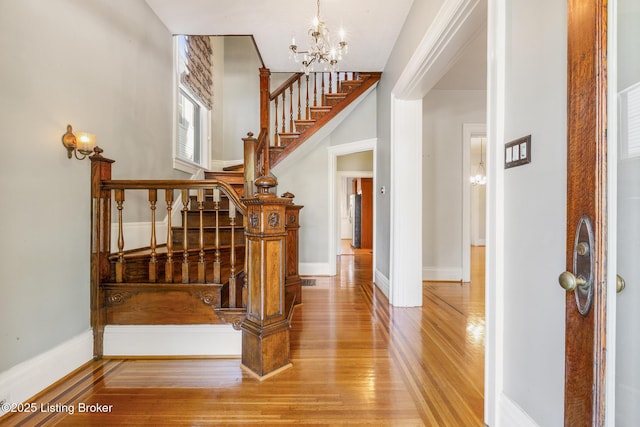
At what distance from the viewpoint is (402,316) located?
279cm

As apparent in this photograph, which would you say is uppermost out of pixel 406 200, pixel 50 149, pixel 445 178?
pixel 445 178

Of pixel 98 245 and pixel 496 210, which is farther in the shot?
pixel 98 245

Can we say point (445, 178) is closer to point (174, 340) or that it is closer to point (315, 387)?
point (315, 387)

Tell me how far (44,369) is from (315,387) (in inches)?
62.4

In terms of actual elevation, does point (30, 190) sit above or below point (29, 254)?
above

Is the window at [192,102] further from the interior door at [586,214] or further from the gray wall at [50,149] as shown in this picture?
the interior door at [586,214]

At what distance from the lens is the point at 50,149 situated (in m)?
1.73

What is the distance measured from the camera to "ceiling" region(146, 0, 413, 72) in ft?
Answer: 8.95

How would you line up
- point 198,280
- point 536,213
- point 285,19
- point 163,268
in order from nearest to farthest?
1. point 536,213
2. point 198,280
3. point 163,268
4. point 285,19

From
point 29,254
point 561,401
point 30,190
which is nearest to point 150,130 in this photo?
point 30,190

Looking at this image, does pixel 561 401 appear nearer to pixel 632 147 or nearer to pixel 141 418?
pixel 632 147

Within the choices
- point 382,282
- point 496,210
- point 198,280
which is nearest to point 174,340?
point 198,280

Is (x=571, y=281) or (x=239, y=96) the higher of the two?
(x=239, y=96)

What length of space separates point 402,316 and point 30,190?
9.78ft
